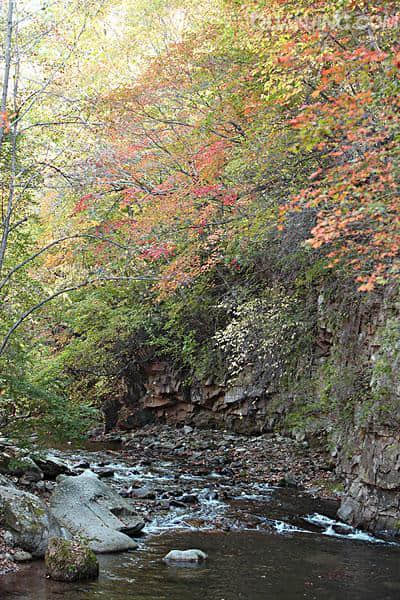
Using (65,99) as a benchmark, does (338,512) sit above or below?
below

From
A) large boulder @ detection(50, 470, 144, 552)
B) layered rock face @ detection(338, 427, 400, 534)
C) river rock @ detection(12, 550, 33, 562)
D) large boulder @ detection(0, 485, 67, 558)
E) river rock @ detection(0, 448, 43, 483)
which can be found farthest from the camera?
river rock @ detection(0, 448, 43, 483)

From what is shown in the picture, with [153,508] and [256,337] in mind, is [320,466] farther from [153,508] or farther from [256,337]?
[153,508]

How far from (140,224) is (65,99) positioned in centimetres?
486

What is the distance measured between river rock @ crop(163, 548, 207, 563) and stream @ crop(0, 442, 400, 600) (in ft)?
0.40

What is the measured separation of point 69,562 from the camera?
7.05 m

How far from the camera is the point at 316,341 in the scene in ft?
48.2

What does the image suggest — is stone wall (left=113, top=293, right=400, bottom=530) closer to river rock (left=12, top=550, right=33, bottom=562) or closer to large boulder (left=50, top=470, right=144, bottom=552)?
large boulder (left=50, top=470, right=144, bottom=552)

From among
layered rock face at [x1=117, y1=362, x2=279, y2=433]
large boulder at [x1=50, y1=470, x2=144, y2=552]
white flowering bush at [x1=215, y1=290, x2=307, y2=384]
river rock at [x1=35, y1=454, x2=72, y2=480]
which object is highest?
white flowering bush at [x1=215, y1=290, x2=307, y2=384]

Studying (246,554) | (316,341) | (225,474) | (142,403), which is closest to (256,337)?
(316,341)

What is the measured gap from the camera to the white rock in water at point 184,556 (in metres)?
7.80

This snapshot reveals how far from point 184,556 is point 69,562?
1484 millimetres

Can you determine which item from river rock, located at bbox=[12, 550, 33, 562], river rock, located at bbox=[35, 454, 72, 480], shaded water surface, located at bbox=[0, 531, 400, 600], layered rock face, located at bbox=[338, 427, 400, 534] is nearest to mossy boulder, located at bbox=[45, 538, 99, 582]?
shaded water surface, located at bbox=[0, 531, 400, 600]

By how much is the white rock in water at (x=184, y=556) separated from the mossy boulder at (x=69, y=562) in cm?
98

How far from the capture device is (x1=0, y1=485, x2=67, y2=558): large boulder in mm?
7602
